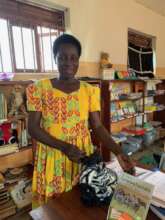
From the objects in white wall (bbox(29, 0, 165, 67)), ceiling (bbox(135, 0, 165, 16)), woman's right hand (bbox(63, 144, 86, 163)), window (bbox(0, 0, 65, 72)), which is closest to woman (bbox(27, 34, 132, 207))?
woman's right hand (bbox(63, 144, 86, 163))

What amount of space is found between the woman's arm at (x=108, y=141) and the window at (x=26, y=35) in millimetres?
1295

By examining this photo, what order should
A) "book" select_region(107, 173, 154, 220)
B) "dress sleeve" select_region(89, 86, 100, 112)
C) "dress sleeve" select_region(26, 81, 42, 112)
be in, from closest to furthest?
"book" select_region(107, 173, 154, 220) → "dress sleeve" select_region(26, 81, 42, 112) → "dress sleeve" select_region(89, 86, 100, 112)

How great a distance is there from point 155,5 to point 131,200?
369cm

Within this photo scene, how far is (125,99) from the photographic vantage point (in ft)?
10.6

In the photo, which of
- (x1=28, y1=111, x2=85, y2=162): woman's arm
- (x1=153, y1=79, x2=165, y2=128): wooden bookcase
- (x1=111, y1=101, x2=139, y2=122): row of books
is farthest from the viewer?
(x1=153, y1=79, x2=165, y2=128): wooden bookcase

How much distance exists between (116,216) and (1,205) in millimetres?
1583

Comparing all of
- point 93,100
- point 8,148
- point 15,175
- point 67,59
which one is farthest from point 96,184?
point 15,175

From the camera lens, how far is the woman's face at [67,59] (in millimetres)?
1021

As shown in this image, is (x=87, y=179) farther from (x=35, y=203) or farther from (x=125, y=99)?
(x=125, y=99)

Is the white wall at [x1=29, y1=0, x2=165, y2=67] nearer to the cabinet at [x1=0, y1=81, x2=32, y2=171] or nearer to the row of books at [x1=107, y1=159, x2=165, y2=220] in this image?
the cabinet at [x1=0, y1=81, x2=32, y2=171]

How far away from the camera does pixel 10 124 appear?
198 centimetres

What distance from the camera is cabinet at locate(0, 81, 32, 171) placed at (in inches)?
72.4

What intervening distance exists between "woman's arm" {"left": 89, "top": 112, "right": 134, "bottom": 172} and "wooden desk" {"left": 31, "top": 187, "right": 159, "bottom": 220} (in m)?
0.22

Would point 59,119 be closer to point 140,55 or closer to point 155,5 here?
point 140,55
